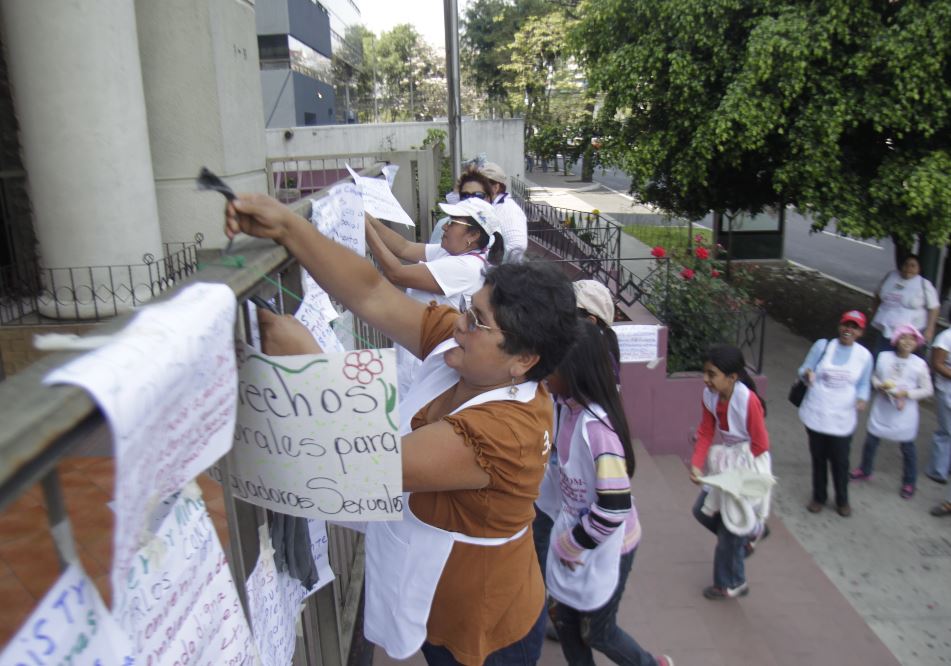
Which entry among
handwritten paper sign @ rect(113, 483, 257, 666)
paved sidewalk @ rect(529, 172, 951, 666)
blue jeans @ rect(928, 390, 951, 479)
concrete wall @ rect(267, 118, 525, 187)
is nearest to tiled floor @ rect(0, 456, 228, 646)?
handwritten paper sign @ rect(113, 483, 257, 666)

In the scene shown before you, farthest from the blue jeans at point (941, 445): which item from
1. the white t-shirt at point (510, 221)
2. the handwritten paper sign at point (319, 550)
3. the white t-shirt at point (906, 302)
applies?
the handwritten paper sign at point (319, 550)

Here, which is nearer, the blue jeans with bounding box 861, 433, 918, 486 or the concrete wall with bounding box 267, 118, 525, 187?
the blue jeans with bounding box 861, 433, 918, 486

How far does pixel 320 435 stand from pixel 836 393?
543 centimetres

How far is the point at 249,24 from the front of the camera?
30.7ft

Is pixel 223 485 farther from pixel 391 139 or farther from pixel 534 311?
pixel 391 139

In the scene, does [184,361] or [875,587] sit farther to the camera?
[875,587]

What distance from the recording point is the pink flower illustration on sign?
1434 mm

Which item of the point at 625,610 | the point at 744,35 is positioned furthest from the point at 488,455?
the point at 744,35

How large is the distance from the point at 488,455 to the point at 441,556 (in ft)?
1.27

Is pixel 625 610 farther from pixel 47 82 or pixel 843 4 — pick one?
pixel 843 4

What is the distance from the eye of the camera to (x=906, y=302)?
27.6 ft

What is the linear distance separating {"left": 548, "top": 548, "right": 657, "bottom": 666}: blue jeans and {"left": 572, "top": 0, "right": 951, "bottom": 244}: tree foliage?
7.29 metres

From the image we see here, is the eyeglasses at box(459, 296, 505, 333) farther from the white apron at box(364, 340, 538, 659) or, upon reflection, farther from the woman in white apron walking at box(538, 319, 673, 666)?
the woman in white apron walking at box(538, 319, 673, 666)

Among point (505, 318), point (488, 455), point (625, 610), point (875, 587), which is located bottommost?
point (875, 587)
